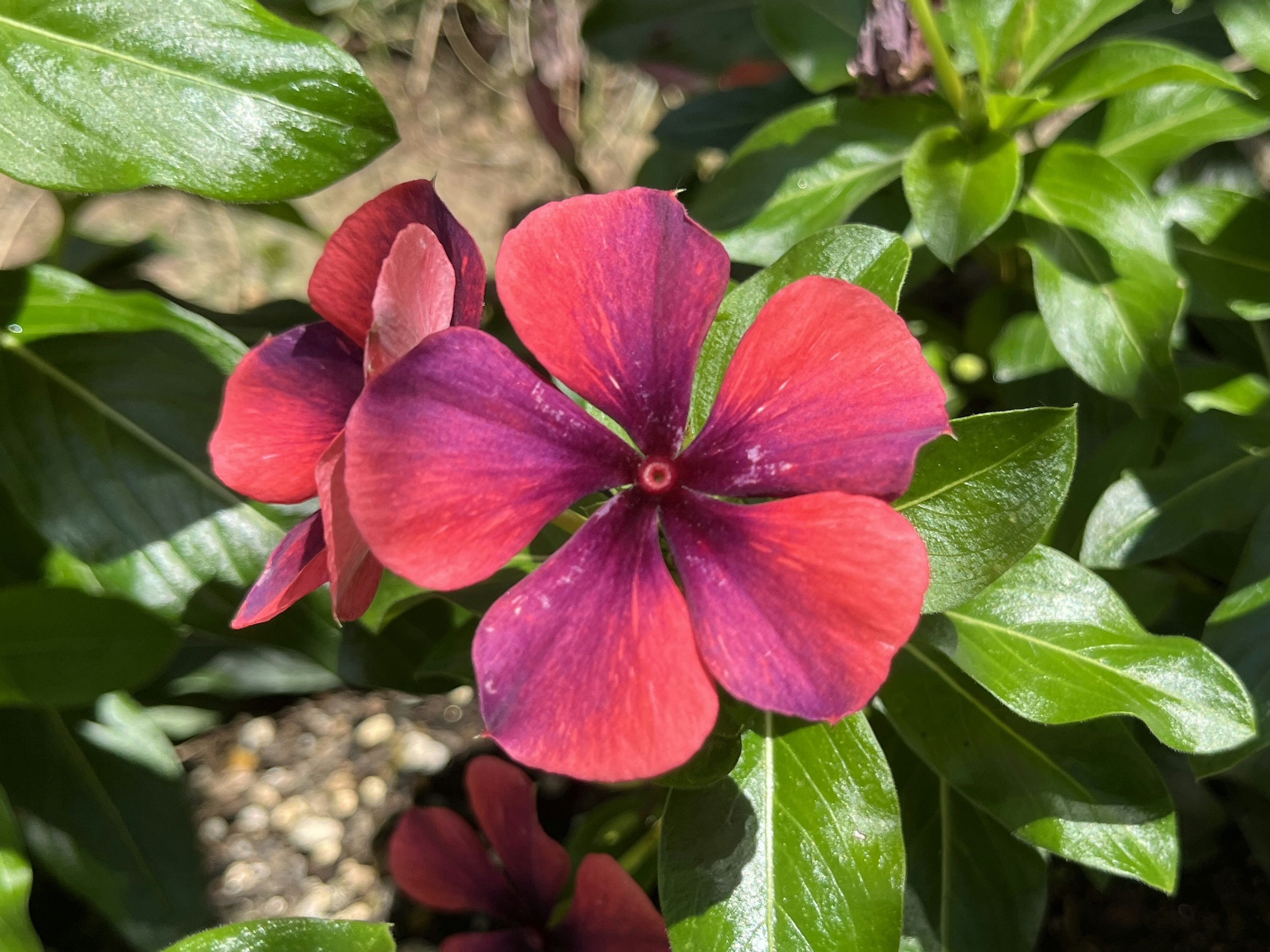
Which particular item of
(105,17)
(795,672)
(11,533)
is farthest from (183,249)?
(795,672)

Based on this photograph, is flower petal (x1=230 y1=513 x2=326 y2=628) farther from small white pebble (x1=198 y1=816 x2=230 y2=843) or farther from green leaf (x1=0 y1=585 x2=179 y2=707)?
small white pebble (x1=198 y1=816 x2=230 y2=843)

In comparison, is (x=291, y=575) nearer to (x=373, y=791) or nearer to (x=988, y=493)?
(x=988, y=493)

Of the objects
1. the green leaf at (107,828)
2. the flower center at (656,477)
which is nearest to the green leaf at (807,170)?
the flower center at (656,477)

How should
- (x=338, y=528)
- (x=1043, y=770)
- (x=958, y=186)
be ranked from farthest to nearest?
(x=958, y=186)
(x=1043, y=770)
(x=338, y=528)

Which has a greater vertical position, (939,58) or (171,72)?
(171,72)

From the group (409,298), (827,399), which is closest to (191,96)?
(409,298)

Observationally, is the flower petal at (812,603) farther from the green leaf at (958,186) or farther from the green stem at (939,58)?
the green stem at (939,58)

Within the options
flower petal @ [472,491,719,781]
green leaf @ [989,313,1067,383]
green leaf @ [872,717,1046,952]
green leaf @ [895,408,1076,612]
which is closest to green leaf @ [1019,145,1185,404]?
green leaf @ [989,313,1067,383]
